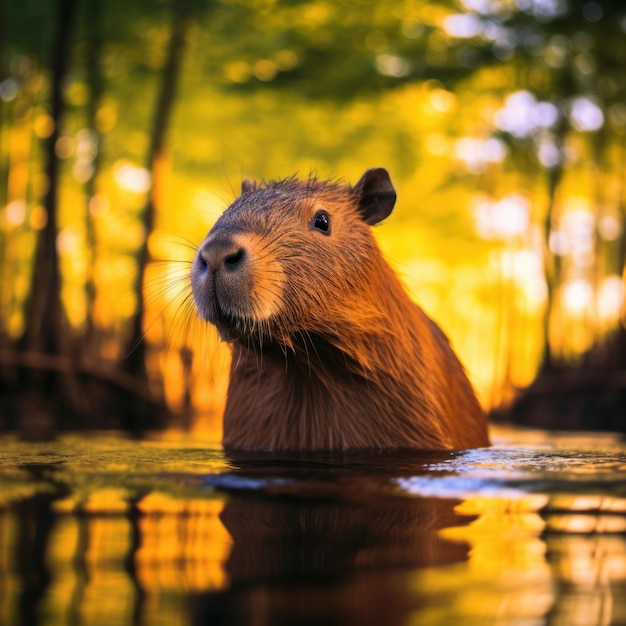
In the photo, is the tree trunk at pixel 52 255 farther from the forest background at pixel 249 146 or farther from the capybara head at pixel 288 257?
the capybara head at pixel 288 257

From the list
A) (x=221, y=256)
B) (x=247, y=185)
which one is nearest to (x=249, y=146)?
(x=247, y=185)

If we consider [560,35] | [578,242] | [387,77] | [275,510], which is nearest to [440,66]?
[387,77]

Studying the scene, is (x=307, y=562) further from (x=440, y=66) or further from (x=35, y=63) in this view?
(x=35, y=63)

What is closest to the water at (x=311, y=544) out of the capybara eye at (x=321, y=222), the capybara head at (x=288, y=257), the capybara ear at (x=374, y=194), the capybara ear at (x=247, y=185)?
the capybara head at (x=288, y=257)

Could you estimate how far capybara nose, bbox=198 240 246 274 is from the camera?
4.48 meters

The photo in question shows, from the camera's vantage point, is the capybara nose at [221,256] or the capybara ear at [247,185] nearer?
the capybara nose at [221,256]

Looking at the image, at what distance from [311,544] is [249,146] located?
20006mm

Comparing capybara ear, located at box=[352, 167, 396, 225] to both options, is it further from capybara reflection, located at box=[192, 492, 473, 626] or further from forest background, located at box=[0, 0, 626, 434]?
forest background, located at box=[0, 0, 626, 434]

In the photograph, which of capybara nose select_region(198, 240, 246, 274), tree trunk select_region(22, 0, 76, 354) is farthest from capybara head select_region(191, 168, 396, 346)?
tree trunk select_region(22, 0, 76, 354)

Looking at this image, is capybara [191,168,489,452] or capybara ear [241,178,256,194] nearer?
capybara [191,168,489,452]

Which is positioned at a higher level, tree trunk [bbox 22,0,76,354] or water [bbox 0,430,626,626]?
tree trunk [bbox 22,0,76,354]

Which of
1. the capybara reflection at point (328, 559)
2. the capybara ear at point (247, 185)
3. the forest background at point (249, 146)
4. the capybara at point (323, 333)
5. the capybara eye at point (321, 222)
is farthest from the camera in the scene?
the forest background at point (249, 146)

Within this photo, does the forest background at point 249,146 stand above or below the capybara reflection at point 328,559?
above

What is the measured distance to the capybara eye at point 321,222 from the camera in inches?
209
